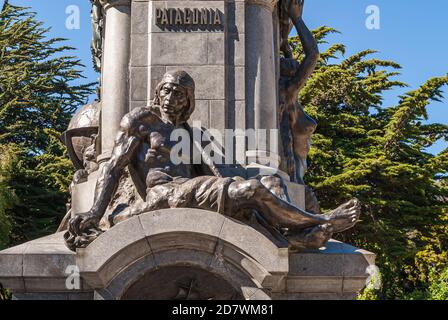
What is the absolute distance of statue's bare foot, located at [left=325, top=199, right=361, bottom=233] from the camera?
806 centimetres

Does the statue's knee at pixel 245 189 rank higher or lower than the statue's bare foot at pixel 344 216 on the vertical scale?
higher

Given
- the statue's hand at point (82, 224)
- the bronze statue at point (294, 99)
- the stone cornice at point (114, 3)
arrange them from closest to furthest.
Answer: the statue's hand at point (82, 224)
the stone cornice at point (114, 3)
the bronze statue at point (294, 99)

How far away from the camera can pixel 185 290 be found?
786 centimetres

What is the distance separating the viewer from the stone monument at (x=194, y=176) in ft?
24.7

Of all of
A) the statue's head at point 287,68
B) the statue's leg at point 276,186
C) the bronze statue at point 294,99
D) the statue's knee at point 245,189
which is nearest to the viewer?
the statue's knee at point 245,189

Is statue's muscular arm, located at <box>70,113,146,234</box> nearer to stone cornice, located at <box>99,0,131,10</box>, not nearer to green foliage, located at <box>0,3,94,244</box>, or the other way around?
stone cornice, located at <box>99,0,131,10</box>

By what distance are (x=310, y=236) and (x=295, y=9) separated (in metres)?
3.96

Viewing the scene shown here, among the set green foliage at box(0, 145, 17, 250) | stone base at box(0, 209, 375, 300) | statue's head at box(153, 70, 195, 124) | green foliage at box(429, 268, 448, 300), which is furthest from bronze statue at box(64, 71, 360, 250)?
green foliage at box(0, 145, 17, 250)

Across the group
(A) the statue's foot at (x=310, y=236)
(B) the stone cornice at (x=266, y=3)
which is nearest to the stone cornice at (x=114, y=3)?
(B) the stone cornice at (x=266, y=3)

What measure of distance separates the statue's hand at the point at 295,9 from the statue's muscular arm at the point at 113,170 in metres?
3.32

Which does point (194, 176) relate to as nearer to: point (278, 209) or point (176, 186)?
point (176, 186)

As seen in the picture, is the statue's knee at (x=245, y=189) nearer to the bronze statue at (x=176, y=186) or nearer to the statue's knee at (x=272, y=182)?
the bronze statue at (x=176, y=186)

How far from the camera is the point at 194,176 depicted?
8.59 m
